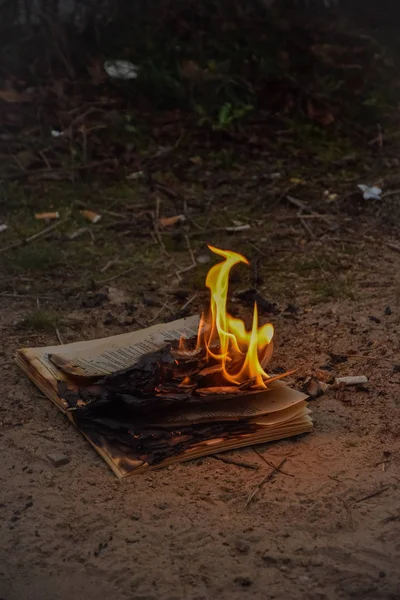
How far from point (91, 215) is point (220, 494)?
9.34 feet

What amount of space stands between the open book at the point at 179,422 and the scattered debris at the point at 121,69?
11.3 ft

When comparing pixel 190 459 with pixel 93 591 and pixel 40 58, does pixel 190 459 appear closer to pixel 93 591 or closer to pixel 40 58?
pixel 93 591

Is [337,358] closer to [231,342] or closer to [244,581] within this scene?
[231,342]

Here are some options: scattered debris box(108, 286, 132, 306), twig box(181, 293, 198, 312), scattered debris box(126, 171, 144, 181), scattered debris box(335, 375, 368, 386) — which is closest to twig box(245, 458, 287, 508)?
scattered debris box(335, 375, 368, 386)

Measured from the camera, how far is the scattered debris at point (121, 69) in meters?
6.35

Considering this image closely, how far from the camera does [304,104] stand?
20.9ft

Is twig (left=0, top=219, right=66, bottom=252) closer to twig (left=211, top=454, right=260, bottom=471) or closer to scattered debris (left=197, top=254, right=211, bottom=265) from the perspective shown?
scattered debris (left=197, top=254, right=211, bottom=265)

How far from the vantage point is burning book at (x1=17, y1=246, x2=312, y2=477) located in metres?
2.98

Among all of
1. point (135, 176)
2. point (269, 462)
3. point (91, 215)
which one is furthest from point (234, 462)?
point (135, 176)

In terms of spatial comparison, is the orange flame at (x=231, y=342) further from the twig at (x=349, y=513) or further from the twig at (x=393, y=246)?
the twig at (x=393, y=246)

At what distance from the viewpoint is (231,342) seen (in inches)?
133

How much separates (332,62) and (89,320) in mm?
3436

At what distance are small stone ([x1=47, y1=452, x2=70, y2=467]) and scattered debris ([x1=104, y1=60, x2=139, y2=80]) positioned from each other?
13.0ft

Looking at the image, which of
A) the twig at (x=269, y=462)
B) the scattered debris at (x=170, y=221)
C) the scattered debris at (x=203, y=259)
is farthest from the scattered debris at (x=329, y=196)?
the twig at (x=269, y=462)
